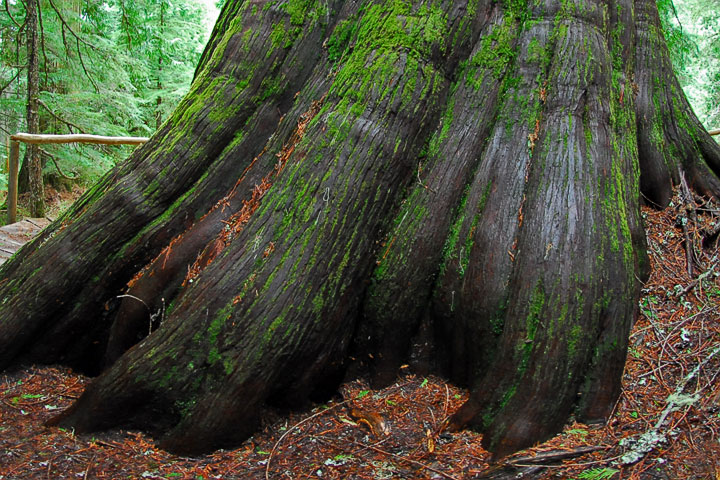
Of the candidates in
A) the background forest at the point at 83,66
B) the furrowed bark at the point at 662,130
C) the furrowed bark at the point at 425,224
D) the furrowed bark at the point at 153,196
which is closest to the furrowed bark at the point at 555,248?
the furrowed bark at the point at 425,224

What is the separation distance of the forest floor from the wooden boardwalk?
12.1 ft

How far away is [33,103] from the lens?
347 inches

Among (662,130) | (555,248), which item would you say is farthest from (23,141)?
(662,130)

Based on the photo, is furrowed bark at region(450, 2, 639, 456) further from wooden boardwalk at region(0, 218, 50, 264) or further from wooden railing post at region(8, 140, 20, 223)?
wooden railing post at region(8, 140, 20, 223)

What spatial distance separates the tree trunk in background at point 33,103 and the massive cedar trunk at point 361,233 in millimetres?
6603

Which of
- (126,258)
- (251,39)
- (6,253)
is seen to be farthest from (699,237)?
(6,253)

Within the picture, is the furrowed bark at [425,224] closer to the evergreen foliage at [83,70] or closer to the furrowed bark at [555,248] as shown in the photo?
the furrowed bark at [555,248]

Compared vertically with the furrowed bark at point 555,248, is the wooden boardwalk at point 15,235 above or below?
below

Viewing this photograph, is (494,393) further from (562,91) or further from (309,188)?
(562,91)

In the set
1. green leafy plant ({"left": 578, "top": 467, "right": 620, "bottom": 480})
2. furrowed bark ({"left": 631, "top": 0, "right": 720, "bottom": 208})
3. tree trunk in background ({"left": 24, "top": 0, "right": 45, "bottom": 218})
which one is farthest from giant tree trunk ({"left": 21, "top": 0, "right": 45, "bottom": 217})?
green leafy plant ({"left": 578, "top": 467, "right": 620, "bottom": 480})

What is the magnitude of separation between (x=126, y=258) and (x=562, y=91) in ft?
9.99

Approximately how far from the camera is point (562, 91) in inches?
124

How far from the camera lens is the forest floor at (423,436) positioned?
2250 mm

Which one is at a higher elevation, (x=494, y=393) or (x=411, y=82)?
(x=411, y=82)
